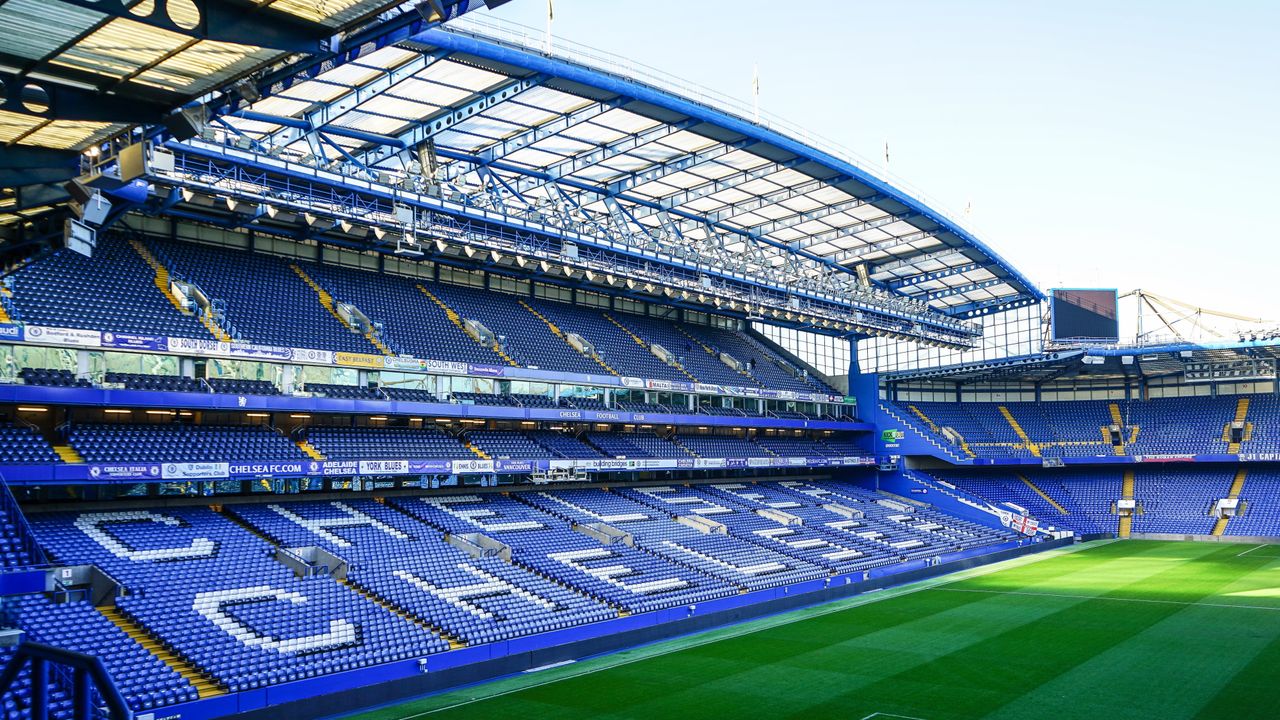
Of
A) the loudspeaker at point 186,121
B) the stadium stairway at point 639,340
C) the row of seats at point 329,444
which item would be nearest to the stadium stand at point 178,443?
the row of seats at point 329,444

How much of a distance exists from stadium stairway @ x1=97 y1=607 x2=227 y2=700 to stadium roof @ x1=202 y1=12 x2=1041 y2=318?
41.9ft

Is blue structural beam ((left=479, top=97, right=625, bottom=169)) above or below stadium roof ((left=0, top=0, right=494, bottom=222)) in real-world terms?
above

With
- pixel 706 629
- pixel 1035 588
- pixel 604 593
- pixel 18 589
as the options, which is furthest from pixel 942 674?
pixel 18 589

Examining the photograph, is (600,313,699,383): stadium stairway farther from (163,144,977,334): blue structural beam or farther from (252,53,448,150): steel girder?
(252,53,448,150): steel girder

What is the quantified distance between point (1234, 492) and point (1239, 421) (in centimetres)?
A: 493

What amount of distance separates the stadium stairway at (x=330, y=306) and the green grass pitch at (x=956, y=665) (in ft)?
52.9

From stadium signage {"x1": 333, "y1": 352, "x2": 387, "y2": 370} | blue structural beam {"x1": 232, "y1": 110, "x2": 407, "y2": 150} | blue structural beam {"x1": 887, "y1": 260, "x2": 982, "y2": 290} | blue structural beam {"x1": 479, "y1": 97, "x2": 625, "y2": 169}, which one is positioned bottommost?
stadium signage {"x1": 333, "y1": 352, "x2": 387, "y2": 370}

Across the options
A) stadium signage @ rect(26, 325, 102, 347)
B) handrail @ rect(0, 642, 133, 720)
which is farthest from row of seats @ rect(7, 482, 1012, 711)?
handrail @ rect(0, 642, 133, 720)

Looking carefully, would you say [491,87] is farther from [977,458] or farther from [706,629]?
[977,458]

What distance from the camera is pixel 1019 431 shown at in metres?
63.2

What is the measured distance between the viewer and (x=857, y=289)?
51.2m

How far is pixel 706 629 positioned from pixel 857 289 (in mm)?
25663

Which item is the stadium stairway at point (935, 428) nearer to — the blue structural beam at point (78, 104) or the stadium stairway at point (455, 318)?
the stadium stairway at point (455, 318)

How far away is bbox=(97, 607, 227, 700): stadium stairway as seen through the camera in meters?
20.4
